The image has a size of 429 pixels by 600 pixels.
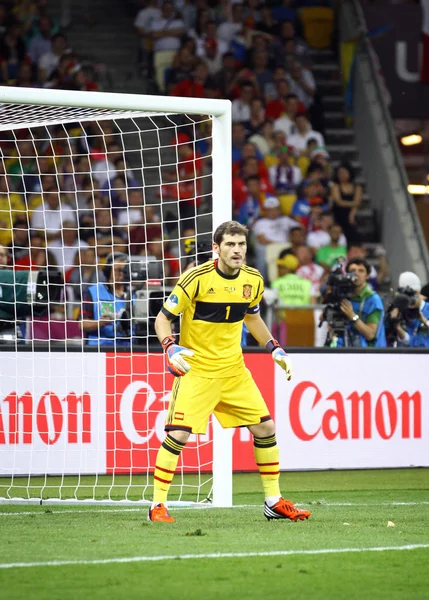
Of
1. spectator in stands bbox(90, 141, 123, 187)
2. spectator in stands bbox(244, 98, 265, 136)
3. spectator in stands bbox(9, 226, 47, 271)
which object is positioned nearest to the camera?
spectator in stands bbox(9, 226, 47, 271)

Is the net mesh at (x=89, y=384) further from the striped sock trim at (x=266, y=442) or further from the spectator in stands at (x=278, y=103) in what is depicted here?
the spectator in stands at (x=278, y=103)

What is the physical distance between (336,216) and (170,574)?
13474 millimetres

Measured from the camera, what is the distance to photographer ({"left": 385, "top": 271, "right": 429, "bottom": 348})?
1333cm

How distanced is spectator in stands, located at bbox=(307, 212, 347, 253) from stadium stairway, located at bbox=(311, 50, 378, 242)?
201cm

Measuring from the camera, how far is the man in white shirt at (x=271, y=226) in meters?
17.6

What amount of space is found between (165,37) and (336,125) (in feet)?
12.0

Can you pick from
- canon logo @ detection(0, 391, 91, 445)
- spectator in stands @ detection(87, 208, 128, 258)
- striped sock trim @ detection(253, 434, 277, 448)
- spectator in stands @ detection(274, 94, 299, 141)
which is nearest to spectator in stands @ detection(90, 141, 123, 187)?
spectator in stands @ detection(87, 208, 128, 258)

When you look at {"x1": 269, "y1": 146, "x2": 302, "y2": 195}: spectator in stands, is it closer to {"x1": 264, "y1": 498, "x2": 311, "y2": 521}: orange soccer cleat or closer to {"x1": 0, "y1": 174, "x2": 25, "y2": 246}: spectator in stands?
{"x1": 0, "y1": 174, "x2": 25, "y2": 246}: spectator in stands

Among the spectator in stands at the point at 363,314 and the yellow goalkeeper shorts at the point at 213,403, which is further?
the spectator in stands at the point at 363,314

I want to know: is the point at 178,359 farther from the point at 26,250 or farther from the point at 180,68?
the point at 180,68

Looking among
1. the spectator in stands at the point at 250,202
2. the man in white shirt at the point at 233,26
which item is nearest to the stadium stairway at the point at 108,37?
the man in white shirt at the point at 233,26

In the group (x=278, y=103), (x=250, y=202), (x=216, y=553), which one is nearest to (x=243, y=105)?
(x=278, y=103)

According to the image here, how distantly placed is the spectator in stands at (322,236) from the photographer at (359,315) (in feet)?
15.7

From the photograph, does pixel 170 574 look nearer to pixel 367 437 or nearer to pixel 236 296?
Result: pixel 236 296
